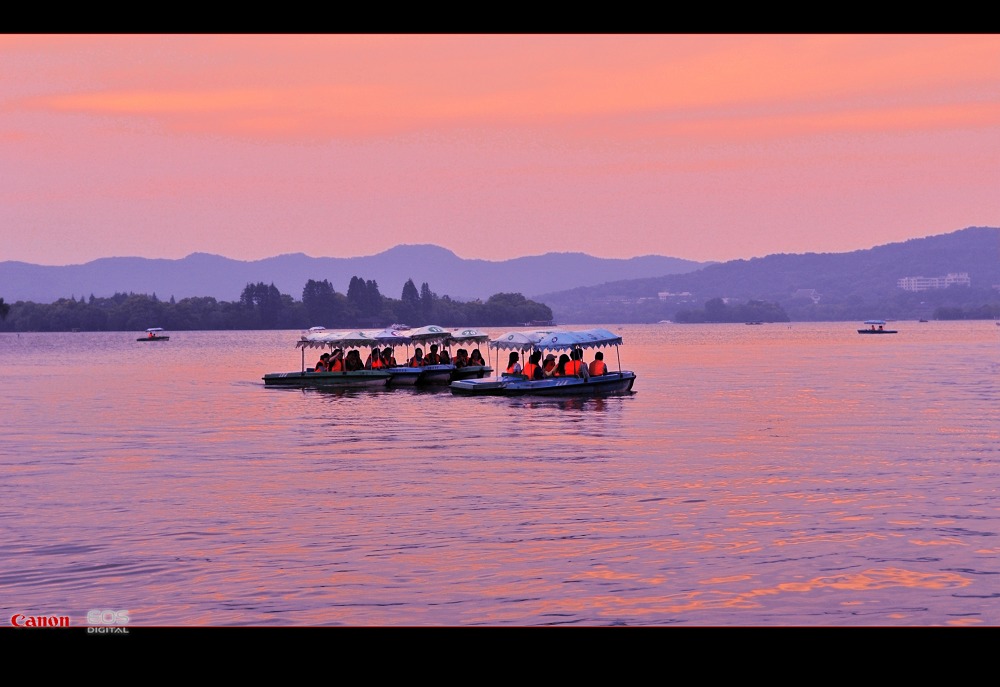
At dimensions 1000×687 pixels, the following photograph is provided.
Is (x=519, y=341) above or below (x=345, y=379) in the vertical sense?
above

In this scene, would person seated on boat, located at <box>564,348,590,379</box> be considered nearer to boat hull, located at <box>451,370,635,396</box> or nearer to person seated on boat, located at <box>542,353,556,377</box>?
boat hull, located at <box>451,370,635,396</box>

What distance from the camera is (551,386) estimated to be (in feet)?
173

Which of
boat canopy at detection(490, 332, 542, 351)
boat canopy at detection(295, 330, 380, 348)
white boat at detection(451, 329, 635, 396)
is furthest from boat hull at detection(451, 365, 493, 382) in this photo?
boat canopy at detection(490, 332, 542, 351)

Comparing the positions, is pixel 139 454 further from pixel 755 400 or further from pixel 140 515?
pixel 755 400

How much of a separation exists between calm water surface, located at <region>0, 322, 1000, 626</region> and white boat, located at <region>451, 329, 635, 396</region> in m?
4.35

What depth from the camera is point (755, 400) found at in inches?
2301

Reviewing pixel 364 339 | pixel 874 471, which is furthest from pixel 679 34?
pixel 364 339

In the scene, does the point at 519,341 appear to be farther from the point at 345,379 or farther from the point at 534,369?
the point at 345,379

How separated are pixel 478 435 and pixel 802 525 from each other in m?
19.9

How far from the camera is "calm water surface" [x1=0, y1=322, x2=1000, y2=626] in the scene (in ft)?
48.6

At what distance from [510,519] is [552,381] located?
3177 cm

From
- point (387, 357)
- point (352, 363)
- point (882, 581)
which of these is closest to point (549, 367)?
point (352, 363)

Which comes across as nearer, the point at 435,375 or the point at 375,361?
the point at 435,375
